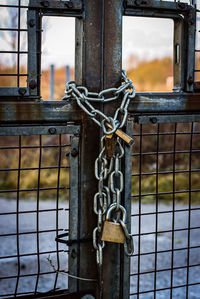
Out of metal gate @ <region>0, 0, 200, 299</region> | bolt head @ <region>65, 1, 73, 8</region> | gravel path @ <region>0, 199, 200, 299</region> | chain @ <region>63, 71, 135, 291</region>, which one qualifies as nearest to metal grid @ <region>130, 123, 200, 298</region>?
gravel path @ <region>0, 199, 200, 299</region>

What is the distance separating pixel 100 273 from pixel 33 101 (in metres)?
0.74

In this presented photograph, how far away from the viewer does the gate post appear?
1.45 meters

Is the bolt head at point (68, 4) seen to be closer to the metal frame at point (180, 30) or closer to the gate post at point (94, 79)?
the gate post at point (94, 79)

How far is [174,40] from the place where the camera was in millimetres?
1631

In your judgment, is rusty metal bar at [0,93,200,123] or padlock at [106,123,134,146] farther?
rusty metal bar at [0,93,200,123]

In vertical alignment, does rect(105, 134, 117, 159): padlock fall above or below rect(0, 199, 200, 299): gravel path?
above

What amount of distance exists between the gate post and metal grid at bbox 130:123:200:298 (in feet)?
0.60

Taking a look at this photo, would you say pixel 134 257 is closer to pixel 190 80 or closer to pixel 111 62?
pixel 190 80

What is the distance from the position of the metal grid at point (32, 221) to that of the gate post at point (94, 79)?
0.10 metres

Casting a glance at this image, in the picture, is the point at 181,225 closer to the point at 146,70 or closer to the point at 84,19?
the point at 84,19

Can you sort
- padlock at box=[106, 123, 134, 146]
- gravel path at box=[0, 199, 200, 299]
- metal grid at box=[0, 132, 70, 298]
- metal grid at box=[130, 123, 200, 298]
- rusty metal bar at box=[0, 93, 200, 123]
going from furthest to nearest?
1. gravel path at box=[0, 199, 200, 299]
2. metal grid at box=[130, 123, 200, 298]
3. metal grid at box=[0, 132, 70, 298]
4. rusty metal bar at box=[0, 93, 200, 123]
5. padlock at box=[106, 123, 134, 146]

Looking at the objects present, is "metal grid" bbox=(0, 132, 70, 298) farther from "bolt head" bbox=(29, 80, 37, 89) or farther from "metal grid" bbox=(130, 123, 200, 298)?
"metal grid" bbox=(130, 123, 200, 298)

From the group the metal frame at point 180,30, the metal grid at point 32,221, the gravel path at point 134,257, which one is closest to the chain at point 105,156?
the metal grid at point 32,221

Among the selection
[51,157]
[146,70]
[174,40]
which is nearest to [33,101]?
[174,40]
